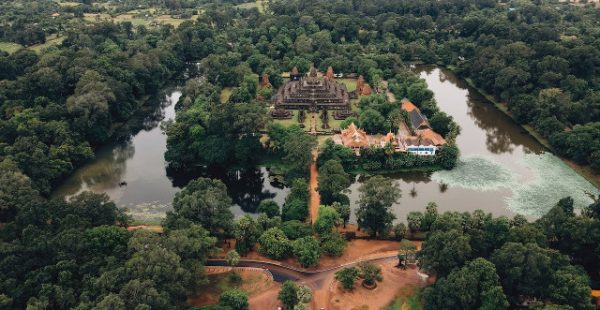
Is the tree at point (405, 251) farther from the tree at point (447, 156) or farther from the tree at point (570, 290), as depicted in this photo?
the tree at point (447, 156)

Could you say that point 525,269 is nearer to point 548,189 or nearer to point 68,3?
point 548,189

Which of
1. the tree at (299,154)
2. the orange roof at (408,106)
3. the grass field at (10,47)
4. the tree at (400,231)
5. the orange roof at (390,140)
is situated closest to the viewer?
the tree at (400,231)

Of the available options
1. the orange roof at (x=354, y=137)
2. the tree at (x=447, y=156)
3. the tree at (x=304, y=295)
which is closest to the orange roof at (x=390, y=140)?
the orange roof at (x=354, y=137)

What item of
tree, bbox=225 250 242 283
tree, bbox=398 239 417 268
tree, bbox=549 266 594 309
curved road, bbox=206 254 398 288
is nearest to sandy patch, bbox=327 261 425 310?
tree, bbox=398 239 417 268

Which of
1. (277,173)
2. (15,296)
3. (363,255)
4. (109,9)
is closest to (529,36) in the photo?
(277,173)

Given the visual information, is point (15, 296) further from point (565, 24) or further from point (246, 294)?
point (565, 24)

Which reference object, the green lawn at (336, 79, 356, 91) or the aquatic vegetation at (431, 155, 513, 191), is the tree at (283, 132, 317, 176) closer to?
the aquatic vegetation at (431, 155, 513, 191)
